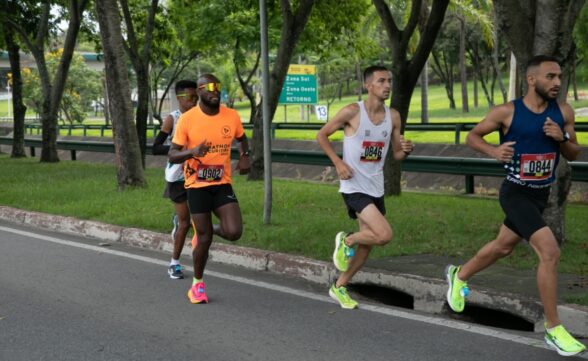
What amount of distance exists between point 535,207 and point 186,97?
3.52 metres

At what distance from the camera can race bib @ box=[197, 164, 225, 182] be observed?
7.29 m

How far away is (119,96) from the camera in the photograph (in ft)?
51.4

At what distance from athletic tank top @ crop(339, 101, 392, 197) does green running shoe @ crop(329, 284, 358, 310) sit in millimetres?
796

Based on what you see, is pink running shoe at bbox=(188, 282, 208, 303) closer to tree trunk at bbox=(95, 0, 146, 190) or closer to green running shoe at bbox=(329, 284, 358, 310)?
green running shoe at bbox=(329, 284, 358, 310)

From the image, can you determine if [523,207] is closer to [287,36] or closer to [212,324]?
[212,324]

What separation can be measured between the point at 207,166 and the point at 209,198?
0.26 meters

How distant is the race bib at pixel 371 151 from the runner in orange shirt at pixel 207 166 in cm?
111

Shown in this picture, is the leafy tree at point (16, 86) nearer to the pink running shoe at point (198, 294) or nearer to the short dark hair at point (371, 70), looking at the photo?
the pink running shoe at point (198, 294)

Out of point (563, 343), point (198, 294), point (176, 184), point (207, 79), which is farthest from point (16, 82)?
point (563, 343)

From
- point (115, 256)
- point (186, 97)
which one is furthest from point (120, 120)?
point (186, 97)

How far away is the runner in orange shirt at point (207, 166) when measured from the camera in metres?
7.23

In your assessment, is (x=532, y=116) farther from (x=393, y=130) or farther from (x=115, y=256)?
(x=115, y=256)

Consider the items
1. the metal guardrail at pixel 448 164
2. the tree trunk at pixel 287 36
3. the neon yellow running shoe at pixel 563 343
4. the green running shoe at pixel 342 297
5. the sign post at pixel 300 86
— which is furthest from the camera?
the sign post at pixel 300 86

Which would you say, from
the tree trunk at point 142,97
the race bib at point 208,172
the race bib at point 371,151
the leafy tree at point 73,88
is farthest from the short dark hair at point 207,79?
the leafy tree at point 73,88
